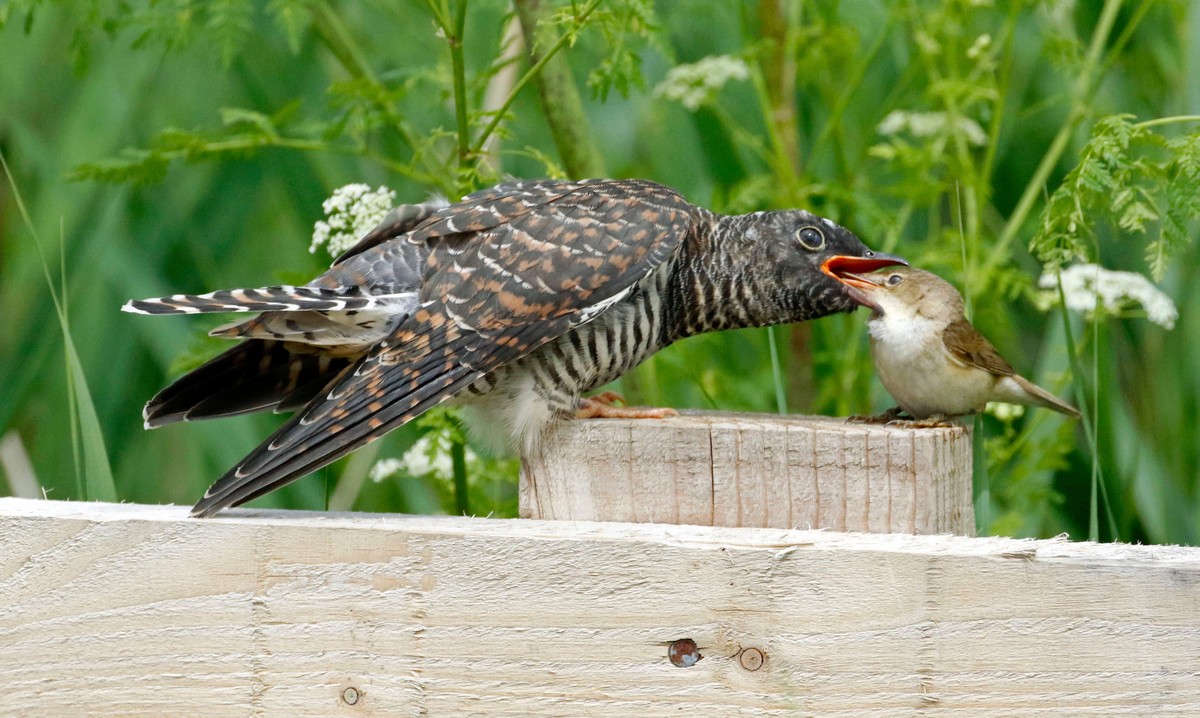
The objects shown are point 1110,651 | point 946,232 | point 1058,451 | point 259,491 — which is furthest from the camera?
point 946,232

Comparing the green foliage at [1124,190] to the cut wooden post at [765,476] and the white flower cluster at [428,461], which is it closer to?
the cut wooden post at [765,476]

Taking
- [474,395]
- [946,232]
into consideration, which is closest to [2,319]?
[474,395]

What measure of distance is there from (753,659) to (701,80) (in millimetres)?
1656

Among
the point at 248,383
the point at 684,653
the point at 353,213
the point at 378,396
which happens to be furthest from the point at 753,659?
the point at 353,213

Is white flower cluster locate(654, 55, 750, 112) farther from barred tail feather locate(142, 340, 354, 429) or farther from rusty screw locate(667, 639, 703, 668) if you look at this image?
rusty screw locate(667, 639, 703, 668)

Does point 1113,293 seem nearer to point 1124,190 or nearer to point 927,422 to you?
point 1124,190

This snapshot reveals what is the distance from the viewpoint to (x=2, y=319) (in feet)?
9.80

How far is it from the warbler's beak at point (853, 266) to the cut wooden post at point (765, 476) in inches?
19.5

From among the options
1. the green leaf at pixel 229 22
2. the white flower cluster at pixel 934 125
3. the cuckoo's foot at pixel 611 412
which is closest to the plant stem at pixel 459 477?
the cuckoo's foot at pixel 611 412

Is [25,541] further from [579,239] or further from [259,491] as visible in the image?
[579,239]

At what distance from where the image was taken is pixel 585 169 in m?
2.59

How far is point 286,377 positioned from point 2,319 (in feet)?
4.40

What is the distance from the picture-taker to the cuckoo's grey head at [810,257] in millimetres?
2123

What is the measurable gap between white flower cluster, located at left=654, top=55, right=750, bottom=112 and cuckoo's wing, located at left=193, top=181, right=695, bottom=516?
69 cm
